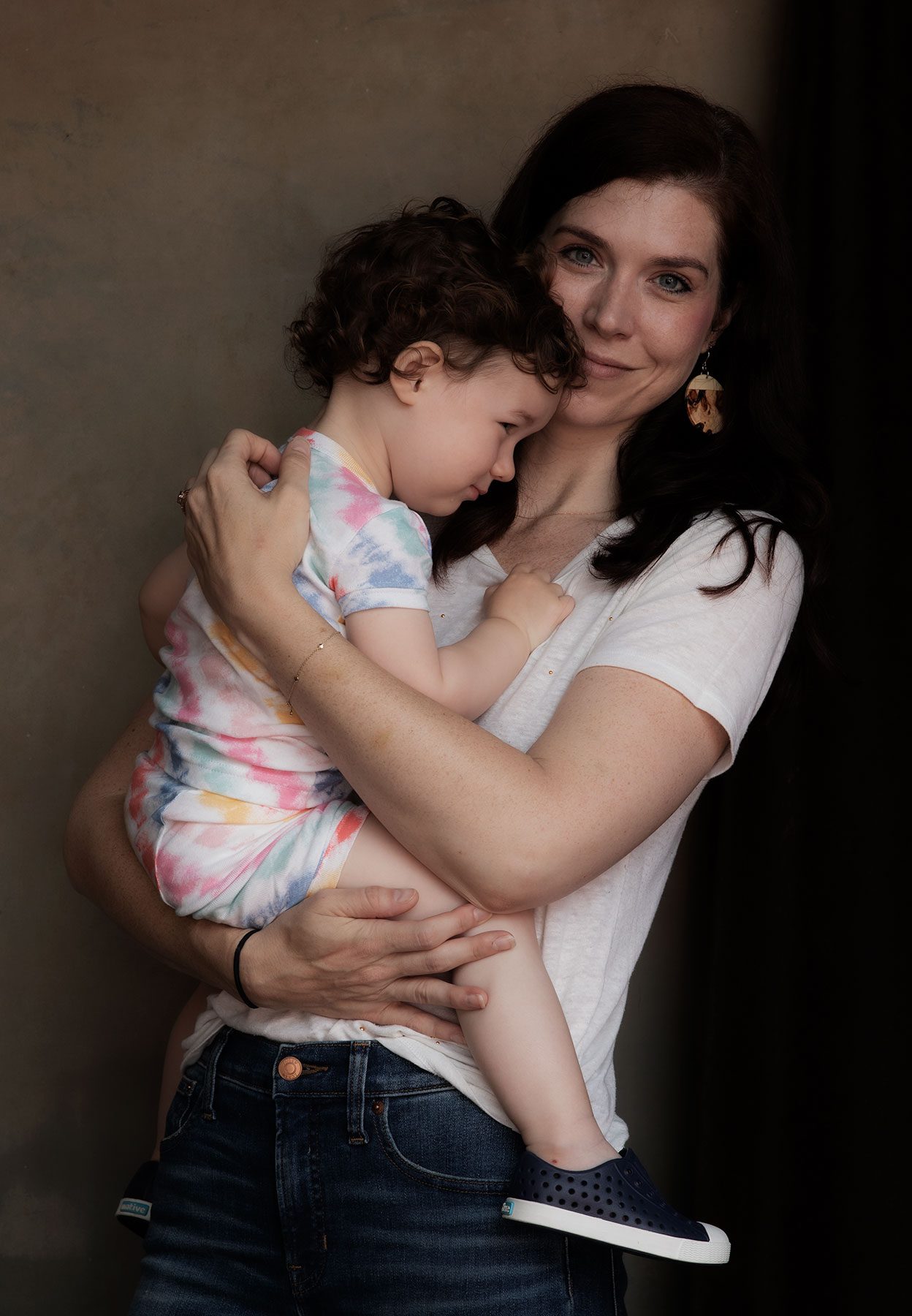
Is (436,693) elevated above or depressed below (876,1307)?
above

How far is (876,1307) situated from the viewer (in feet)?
6.53

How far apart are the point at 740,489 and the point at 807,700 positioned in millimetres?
538

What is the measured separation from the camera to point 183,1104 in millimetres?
1576

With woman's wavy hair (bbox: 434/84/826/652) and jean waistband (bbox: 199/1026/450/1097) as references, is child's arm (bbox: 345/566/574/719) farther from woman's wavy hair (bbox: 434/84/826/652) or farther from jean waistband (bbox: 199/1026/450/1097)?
jean waistband (bbox: 199/1026/450/1097)

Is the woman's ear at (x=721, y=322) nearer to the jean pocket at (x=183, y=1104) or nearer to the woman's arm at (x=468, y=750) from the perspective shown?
the woman's arm at (x=468, y=750)

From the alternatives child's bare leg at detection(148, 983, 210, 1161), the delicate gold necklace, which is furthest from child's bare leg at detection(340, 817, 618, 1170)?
the delicate gold necklace

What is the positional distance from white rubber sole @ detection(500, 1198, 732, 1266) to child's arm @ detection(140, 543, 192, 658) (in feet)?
3.14

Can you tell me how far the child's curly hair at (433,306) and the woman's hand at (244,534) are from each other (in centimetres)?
21

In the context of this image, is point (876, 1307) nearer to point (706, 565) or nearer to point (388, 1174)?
point (388, 1174)

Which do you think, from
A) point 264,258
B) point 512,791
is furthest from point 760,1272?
point 264,258

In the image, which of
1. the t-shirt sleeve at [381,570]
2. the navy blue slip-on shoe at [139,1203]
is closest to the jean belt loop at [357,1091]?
the t-shirt sleeve at [381,570]

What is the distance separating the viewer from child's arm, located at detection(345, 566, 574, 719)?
59.3 inches

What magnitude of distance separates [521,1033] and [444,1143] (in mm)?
158

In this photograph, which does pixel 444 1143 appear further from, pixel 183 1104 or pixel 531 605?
pixel 531 605
